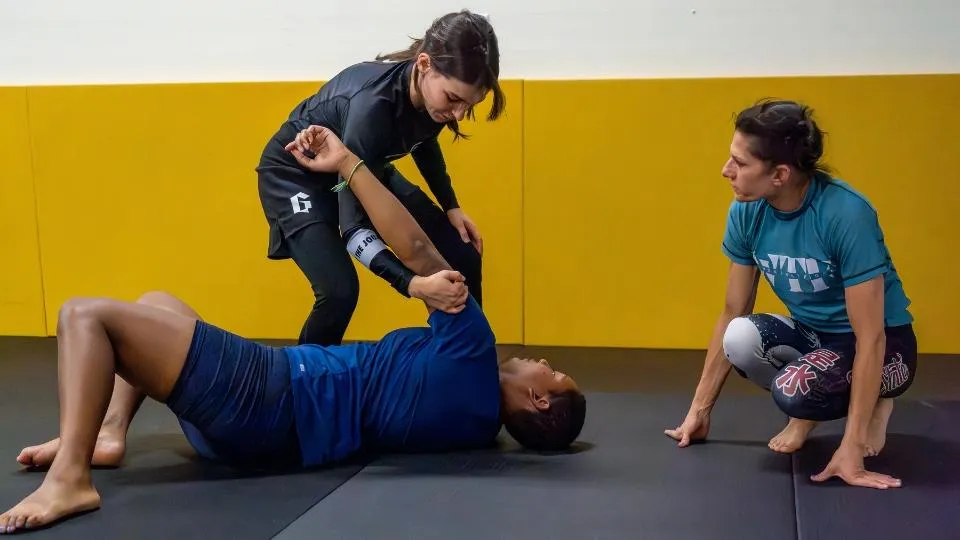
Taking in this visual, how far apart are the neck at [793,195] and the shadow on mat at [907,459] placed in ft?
2.15

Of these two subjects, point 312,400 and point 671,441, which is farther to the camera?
point 671,441

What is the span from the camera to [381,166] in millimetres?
2584

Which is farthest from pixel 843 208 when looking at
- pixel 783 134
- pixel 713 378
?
pixel 713 378

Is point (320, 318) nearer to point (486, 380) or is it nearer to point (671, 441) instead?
point (486, 380)

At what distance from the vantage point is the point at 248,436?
2172 mm

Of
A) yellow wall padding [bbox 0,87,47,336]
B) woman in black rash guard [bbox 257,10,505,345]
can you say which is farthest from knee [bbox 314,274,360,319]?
yellow wall padding [bbox 0,87,47,336]

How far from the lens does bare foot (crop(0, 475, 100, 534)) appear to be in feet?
6.16

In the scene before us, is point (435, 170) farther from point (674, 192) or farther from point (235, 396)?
point (674, 192)

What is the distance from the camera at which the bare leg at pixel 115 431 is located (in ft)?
7.52

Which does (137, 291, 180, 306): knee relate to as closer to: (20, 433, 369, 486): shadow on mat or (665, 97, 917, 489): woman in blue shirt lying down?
(20, 433, 369, 486): shadow on mat

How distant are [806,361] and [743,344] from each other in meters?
0.17

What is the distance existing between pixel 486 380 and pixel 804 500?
79cm

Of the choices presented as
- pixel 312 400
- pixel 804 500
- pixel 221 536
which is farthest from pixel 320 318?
pixel 804 500

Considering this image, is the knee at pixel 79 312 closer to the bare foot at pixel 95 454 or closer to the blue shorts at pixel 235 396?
the blue shorts at pixel 235 396
